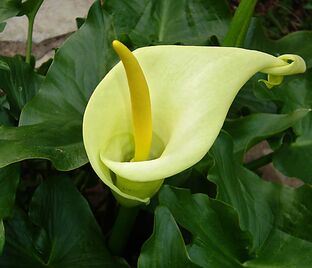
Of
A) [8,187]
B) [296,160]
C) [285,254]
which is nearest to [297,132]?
[296,160]

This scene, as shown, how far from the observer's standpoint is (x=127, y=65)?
697 millimetres

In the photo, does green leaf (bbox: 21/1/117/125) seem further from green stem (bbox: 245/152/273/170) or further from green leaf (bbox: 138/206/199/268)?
green stem (bbox: 245/152/273/170)

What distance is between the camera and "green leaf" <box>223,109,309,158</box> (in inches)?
40.3

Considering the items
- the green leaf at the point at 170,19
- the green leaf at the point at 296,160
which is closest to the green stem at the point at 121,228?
the green leaf at the point at 296,160

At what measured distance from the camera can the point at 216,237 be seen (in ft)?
2.77

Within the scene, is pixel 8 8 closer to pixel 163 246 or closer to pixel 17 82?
pixel 17 82

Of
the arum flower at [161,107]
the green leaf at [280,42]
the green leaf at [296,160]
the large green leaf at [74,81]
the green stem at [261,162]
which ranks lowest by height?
the green stem at [261,162]

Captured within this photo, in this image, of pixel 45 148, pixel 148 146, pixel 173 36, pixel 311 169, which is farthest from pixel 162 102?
pixel 173 36

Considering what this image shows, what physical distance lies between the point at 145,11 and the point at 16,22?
500mm

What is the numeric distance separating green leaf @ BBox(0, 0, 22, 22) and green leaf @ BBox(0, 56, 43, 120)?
0.07 m

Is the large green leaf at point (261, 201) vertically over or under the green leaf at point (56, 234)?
over

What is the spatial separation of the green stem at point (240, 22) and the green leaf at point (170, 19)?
0.49 ft

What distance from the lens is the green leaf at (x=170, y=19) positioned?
1.27m

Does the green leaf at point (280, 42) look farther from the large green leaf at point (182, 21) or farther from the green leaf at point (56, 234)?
the green leaf at point (56, 234)
